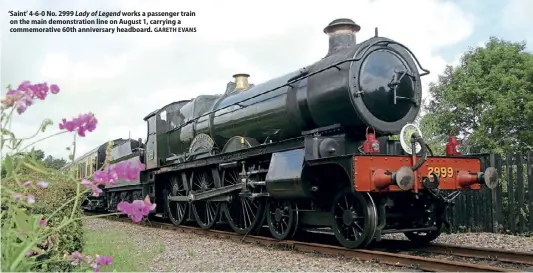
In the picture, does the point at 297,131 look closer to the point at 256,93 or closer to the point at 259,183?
the point at 259,183

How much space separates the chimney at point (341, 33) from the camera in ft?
28.6

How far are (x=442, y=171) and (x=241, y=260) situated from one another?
3.31 m

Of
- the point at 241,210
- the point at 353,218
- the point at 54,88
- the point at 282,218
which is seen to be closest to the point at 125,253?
the point at 282,218

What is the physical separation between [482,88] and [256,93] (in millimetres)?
23605

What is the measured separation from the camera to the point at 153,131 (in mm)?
14781

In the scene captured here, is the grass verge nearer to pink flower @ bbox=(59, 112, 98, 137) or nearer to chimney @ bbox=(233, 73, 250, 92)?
pink flower @ bbox=(59, 112, 98, 137)

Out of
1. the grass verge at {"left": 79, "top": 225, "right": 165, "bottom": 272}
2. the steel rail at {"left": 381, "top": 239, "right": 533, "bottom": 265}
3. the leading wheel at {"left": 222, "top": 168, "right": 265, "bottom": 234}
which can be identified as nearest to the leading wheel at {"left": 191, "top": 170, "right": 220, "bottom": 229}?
the leading wheel at {"left": 222, "top": 168, "right": 265, "bottom": 234}

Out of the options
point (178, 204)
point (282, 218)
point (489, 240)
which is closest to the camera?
point (489, 240)

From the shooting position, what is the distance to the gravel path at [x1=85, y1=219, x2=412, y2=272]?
6.49 meters

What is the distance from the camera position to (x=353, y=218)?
7.40m

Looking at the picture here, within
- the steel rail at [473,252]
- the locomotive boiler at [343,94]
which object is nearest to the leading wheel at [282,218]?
the locomotive boiler at [343,94]

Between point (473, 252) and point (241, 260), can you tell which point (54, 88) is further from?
point (473, 252)

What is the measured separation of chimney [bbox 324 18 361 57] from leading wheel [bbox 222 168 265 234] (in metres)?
3.29

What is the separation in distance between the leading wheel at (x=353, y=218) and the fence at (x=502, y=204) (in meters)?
3.67
